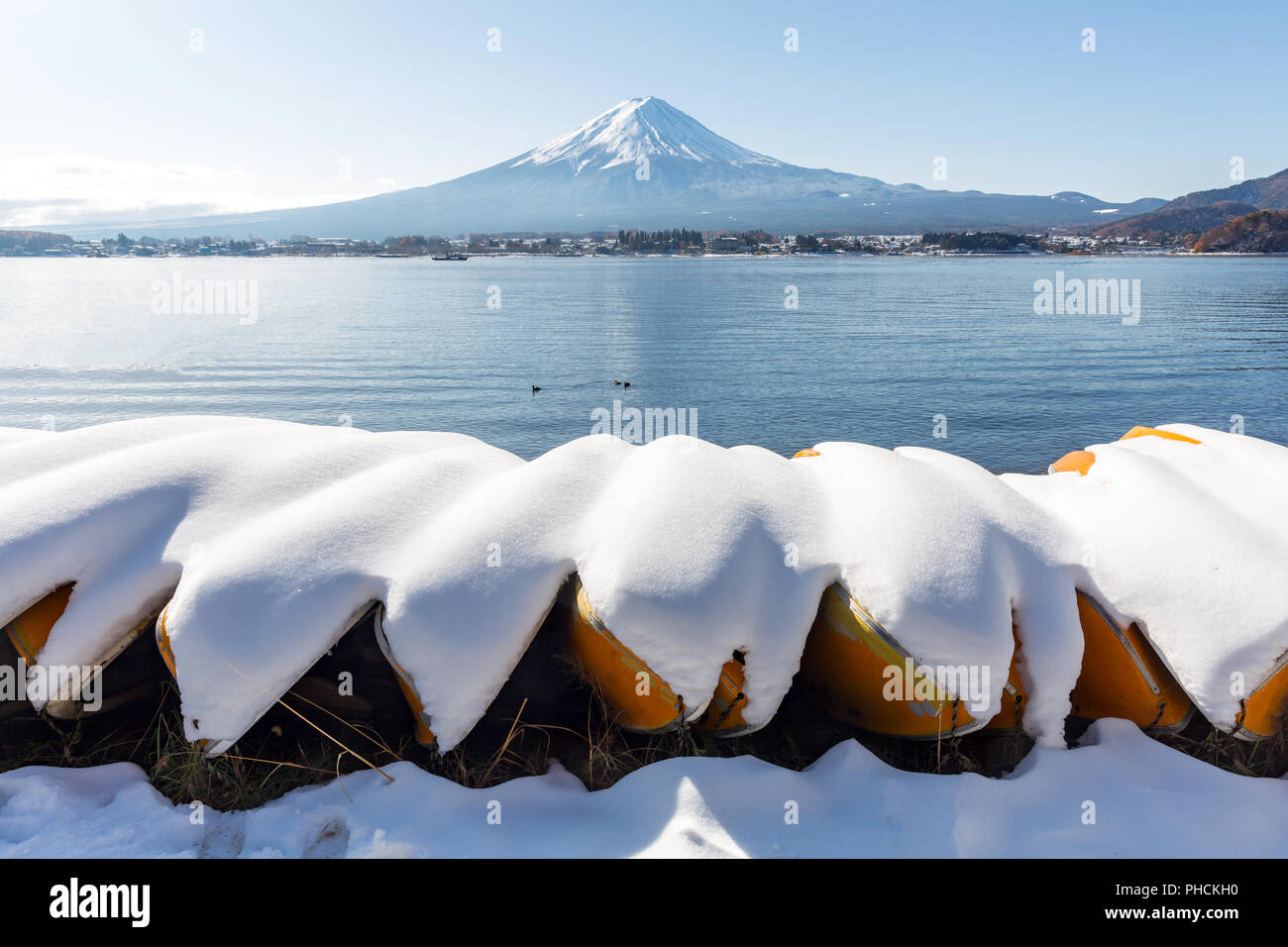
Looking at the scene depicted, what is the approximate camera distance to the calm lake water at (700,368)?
2286cm

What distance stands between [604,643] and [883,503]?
7.05 feet

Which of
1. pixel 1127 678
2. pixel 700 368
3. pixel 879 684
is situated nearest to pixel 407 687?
pixel 879 684

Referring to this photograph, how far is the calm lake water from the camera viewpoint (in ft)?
75.0

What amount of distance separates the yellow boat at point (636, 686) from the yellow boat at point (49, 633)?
107 inches

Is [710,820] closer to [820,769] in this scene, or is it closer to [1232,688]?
[820,769]

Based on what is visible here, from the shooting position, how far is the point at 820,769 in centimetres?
445

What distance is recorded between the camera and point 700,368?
33.4m

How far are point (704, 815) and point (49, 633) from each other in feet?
13.2

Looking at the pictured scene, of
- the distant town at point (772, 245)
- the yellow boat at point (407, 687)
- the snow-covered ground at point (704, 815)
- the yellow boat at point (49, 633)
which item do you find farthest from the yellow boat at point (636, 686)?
the distant town at point (772, 245)

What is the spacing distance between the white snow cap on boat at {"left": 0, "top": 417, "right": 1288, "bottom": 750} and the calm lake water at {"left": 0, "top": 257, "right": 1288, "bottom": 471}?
1445 cm

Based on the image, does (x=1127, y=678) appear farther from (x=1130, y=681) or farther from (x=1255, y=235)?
(x=1255, y=235)

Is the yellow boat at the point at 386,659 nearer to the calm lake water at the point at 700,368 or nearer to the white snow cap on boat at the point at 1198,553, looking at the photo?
the white snow cap on boat at the point at 1198,553

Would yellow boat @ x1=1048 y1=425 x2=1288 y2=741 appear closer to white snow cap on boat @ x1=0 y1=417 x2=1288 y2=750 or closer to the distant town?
white snow cap on boat @ x1=0 y1=417 x2=1288 y2=750
